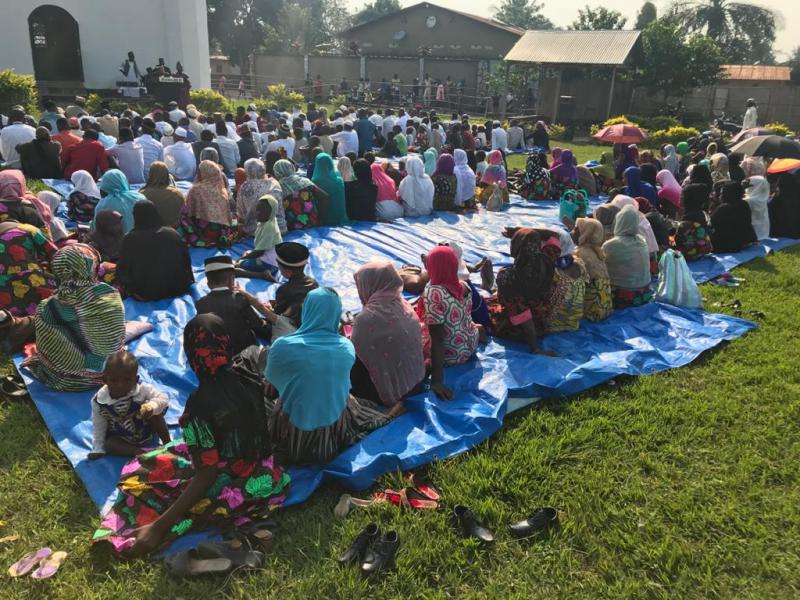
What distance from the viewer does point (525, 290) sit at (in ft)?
16.0

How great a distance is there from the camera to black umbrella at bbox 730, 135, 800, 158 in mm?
9867

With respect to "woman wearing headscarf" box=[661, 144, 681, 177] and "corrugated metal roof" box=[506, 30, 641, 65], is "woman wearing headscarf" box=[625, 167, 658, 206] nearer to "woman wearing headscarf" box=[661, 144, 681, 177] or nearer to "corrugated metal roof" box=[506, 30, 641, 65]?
"woman wearing headscarf" box=[661, 144, 681, 177]

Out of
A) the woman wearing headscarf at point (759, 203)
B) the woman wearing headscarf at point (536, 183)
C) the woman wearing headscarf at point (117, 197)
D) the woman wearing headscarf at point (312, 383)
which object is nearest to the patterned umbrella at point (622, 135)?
the woman wearing headscarf at point (536, 183)

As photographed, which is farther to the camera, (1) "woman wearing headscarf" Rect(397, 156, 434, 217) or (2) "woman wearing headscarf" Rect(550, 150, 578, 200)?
(2) "woman wearing headscarf" Rect(550, 150, 578, 200)

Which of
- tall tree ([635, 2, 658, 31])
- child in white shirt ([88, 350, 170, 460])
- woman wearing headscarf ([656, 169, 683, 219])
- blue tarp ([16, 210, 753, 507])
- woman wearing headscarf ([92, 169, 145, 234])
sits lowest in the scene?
blue tarp ([16, 210, 753, 507])

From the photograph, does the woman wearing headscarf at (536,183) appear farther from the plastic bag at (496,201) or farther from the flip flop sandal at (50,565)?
the flip flop sandal at (50,565)

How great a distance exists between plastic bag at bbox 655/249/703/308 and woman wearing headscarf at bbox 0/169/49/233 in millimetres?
5886

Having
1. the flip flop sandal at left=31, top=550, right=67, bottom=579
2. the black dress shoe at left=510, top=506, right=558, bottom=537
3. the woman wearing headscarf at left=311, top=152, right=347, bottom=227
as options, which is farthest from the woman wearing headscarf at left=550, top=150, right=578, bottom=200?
the flip flop sandal at left=31, top=550, right=67, bottom=579

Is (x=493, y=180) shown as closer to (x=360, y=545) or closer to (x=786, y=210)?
(x=786, y=210)

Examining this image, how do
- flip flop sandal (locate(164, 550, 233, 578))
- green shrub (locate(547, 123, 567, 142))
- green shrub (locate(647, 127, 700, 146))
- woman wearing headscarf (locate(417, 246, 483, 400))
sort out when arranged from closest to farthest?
flip flop sandal (locate(164, 550, 233, 578)) < woman wearing headscarf (locate(417, 246, 483, 400)) < green shrub (locate(647, 127, 700, 146)) < green shrub (locate(547, 123, 567, 142))

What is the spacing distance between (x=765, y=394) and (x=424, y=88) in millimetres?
28747

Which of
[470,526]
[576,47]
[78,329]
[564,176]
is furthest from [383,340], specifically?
[576,47]

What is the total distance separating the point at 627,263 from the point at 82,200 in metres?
6.63

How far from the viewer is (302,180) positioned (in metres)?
8.16
